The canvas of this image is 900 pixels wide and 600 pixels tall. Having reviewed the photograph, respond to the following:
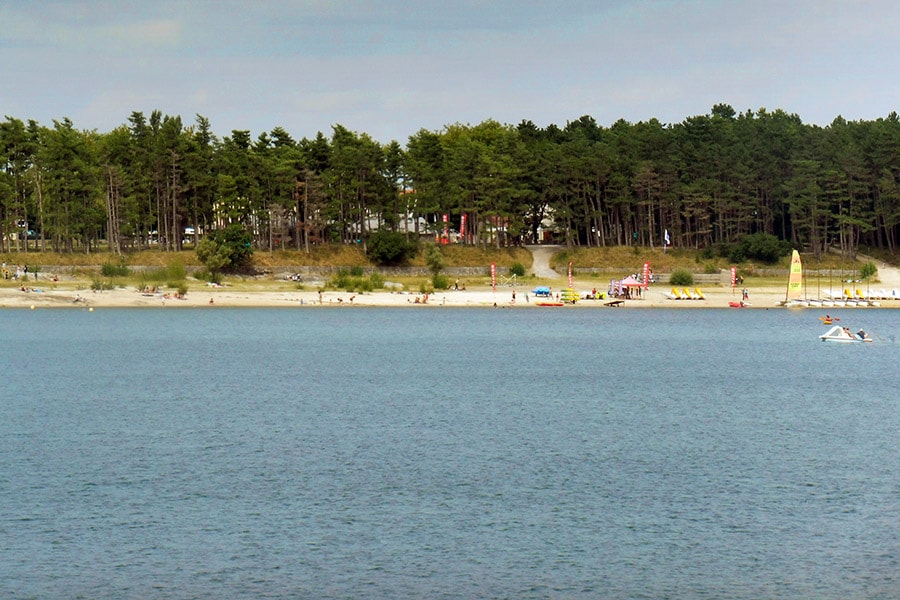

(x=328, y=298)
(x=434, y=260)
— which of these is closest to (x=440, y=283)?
(x=434, y=260)

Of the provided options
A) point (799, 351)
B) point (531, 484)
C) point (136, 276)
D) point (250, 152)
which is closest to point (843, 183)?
point (799, 351)

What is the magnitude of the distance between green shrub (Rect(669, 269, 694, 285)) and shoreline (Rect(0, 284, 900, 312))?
219 inches

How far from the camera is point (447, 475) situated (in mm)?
39250

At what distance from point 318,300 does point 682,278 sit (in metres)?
39.7

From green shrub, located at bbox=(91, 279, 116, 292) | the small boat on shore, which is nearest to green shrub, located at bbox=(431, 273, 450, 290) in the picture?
green shrub, located at bbox=(91, 279, 116, 292)

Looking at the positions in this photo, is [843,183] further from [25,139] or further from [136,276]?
[25,139]

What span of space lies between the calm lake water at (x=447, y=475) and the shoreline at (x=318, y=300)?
1049 inches

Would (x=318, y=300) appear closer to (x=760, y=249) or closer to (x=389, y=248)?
(x=389, y=248)

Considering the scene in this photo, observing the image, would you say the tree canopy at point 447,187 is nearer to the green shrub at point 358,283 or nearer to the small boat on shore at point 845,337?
the green shrub at point 358,283

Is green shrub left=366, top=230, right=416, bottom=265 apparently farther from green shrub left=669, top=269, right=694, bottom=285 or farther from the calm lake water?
the calm lake water

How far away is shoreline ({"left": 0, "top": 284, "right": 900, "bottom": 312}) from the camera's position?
104500mm

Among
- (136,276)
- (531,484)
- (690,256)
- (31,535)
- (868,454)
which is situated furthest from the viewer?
(690,256)

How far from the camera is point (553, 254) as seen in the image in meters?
135

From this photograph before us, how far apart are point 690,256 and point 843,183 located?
1982cm
